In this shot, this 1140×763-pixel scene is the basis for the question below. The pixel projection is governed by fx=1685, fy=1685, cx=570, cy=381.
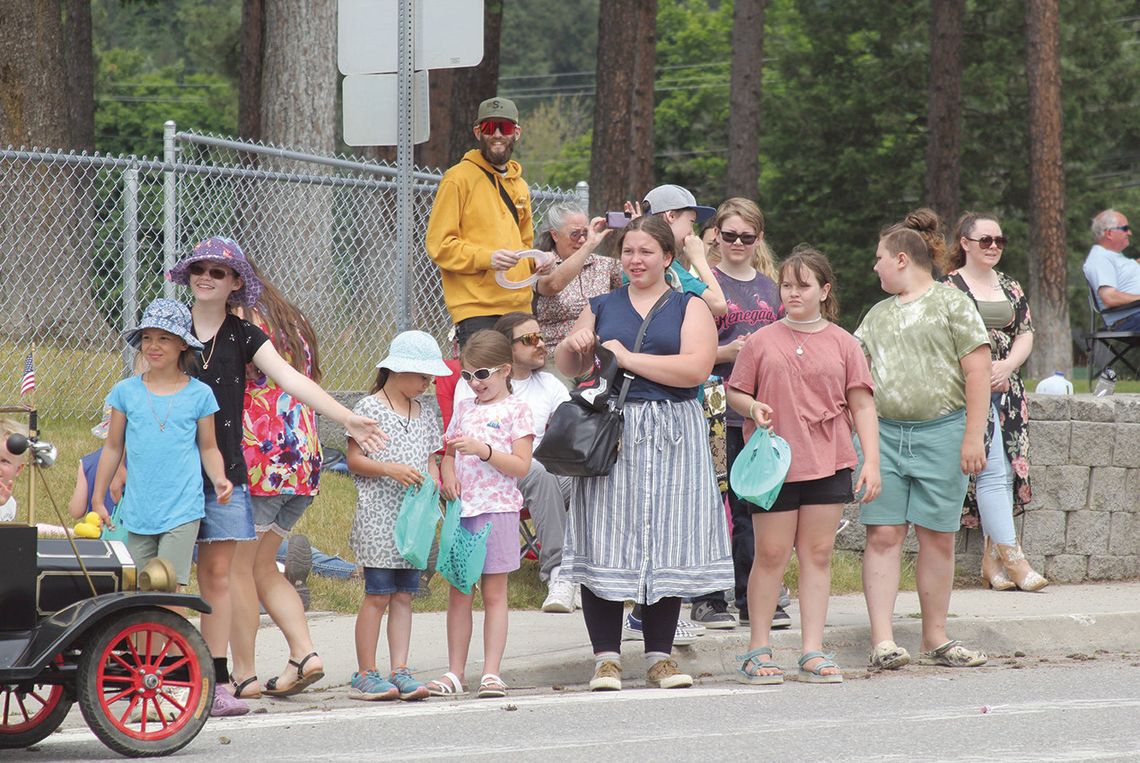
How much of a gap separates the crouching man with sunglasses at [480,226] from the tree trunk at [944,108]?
21178 millimetres

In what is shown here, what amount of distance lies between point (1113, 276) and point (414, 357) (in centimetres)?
799

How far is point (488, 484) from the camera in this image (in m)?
7.13

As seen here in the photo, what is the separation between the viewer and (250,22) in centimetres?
2542

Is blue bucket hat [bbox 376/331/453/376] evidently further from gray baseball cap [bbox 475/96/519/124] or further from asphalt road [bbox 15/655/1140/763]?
gray baseball cap [bbox 475/96/519/124]

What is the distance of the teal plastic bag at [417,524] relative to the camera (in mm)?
6828

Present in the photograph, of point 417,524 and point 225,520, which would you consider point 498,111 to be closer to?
point 417,524

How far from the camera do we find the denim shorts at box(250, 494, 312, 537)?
7.04m

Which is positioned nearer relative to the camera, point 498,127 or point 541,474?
point 498,127


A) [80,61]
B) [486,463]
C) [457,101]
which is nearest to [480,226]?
[486,463]

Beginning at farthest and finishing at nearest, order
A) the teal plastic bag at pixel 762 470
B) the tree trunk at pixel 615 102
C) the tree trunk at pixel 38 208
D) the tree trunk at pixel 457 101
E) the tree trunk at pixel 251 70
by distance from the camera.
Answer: the tree trunk at pixel 251 70, the tree trunk at pixel 457 101, the tree trunk at pixel 615 102, the tree trunk at pixel 38 208, the teal plastic bag at pixel 762 470

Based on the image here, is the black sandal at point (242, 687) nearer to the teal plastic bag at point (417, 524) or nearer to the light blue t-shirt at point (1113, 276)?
the teal plastic bag at point (417, 524)

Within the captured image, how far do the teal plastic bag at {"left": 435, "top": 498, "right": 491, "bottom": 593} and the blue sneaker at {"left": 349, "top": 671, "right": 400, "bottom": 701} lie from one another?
490 millimetres

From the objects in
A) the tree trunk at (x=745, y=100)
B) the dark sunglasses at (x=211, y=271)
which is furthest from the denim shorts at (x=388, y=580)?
the tree trunk at (x=745, y=100)

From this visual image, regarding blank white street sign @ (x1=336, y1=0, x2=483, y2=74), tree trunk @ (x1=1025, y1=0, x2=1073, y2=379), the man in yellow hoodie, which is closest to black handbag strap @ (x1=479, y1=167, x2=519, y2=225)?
the man in yellow hoodie
